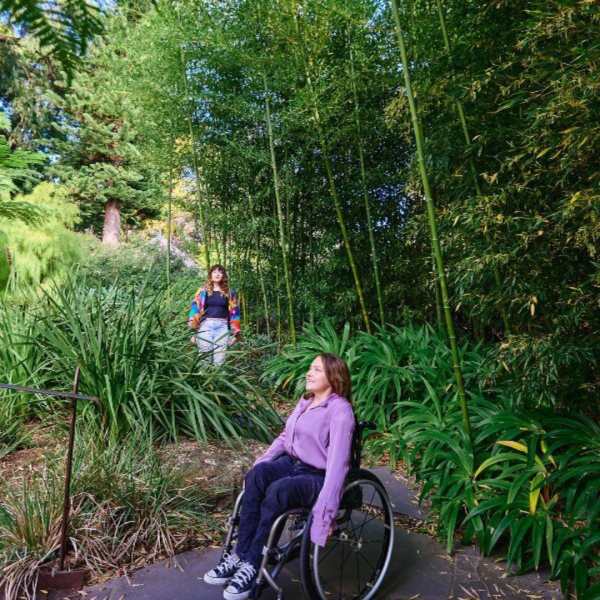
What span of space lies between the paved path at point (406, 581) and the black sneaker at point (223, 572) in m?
0.06

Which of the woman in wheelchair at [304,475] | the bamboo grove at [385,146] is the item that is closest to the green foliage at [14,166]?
the bamboo grove at [385,146]

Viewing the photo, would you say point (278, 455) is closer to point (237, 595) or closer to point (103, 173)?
point (237, 595)

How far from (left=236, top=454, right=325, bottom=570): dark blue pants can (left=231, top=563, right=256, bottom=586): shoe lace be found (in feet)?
0.06

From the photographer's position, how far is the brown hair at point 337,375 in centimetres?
200

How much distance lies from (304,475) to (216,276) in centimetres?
255

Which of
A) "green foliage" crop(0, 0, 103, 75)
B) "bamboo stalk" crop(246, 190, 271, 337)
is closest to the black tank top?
"bamboo stalk" crop(246, 190, 271, 337)

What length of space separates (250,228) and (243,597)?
4.27 metres

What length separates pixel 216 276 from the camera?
4.18 metres

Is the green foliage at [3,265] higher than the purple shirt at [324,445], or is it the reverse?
the green foliage at [3,265]

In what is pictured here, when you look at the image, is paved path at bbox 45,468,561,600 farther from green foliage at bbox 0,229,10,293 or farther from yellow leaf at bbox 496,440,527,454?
green foliage at bbox 0,229,10,293

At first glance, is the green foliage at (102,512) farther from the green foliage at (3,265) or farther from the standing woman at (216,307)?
the green foliage at (3,265)

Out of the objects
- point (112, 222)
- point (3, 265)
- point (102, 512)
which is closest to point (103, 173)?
point (112, 222)

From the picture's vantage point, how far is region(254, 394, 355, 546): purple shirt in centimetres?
167

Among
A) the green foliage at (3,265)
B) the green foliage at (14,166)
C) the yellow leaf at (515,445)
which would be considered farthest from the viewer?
the green foliage at (3,265)
